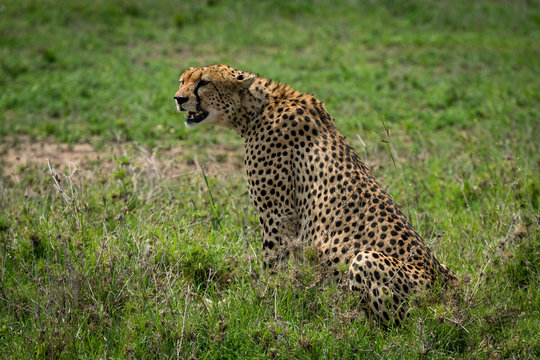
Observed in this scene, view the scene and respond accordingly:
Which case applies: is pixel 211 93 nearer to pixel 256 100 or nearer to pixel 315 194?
pixel 256 100

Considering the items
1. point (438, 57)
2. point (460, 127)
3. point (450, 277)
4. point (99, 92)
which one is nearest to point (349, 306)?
point (450, 277)

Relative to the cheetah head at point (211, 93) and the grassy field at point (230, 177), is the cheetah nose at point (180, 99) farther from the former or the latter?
the grassy field at point (230, 177)

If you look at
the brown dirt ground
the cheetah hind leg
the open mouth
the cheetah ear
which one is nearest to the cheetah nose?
the open mouth

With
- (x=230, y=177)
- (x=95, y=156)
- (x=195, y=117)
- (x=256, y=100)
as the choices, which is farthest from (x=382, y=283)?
(x=95, y=156)

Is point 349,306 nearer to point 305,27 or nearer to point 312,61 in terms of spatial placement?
point 312,61

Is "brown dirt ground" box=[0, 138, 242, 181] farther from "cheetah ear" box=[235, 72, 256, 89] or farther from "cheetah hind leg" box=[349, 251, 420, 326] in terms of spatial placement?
Result: "cheetah hind leg" box=[349, 251, 420, 326]

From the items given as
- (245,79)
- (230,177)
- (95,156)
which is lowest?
(95,156)

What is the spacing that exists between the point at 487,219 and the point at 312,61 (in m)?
6.05

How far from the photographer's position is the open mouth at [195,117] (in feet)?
12.7

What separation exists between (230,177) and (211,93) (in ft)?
5.71

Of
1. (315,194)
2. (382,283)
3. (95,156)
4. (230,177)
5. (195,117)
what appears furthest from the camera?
(95,156)

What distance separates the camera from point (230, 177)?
18.1ft

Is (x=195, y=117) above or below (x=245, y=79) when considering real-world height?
below

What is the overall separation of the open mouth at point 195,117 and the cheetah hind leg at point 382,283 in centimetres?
137
